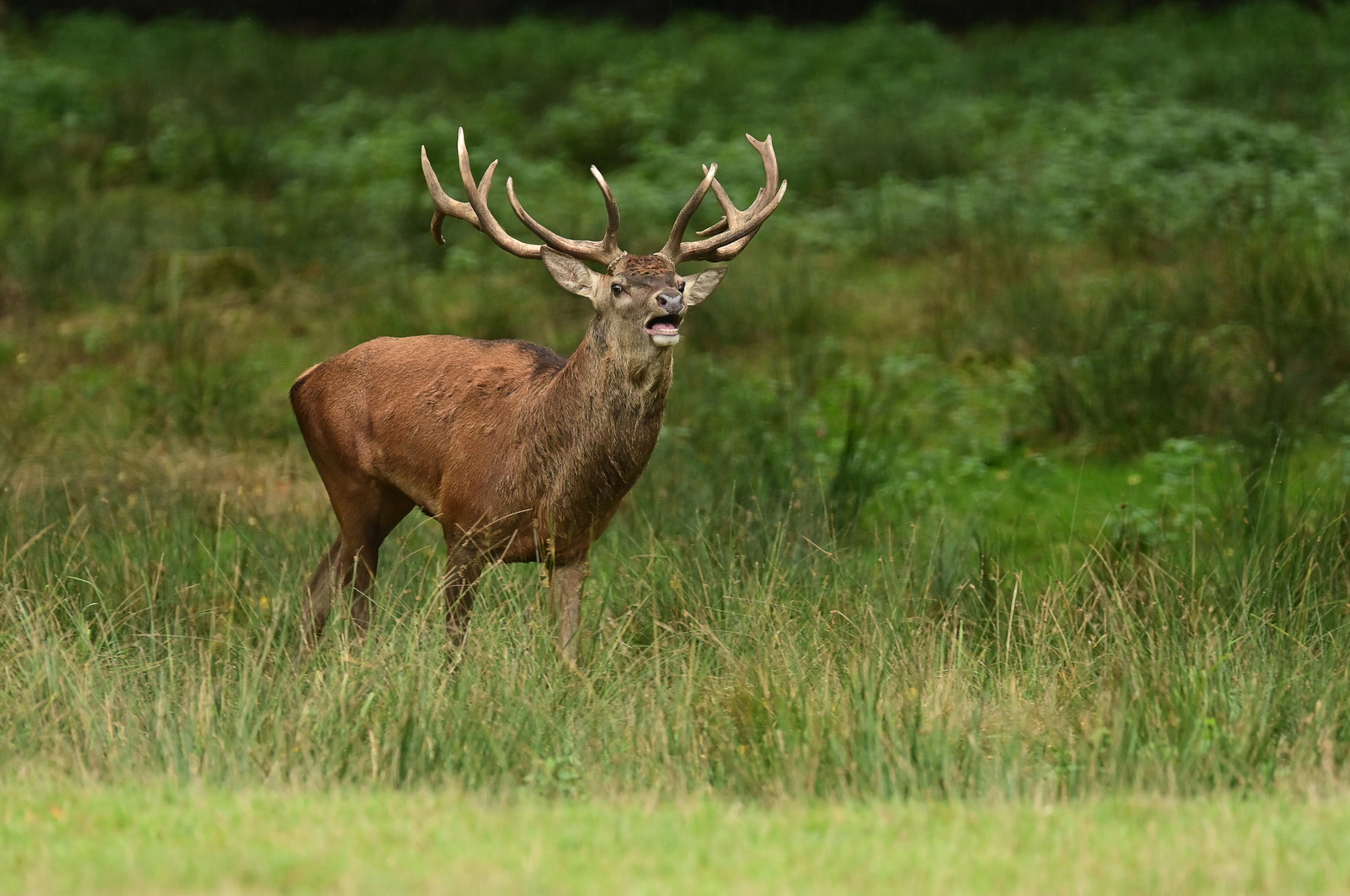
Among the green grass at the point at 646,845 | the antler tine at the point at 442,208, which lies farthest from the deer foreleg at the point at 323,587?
the green grass at the point at 646,845

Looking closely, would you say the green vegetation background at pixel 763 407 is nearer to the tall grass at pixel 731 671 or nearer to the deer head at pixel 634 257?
the tall grass at pixel 731 671

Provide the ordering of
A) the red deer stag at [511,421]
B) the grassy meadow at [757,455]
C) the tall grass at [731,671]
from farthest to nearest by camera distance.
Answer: the red deer stag at [511,421]
the tall grass at [731,671]
the grassy meadow at [757,455]

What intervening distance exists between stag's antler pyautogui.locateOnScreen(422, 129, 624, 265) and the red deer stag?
0.03ft

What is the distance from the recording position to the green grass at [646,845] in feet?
13.6

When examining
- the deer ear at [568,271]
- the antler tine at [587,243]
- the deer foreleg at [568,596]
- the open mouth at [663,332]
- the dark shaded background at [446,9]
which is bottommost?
the deer foreleg at [568,596]

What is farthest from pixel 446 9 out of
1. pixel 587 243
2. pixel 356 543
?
pixel 587 243

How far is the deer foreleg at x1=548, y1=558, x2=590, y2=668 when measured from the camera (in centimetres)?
658

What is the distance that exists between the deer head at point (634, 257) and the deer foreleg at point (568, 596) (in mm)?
840

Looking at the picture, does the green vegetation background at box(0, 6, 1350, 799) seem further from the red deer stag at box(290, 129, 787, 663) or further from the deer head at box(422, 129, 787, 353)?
the deer head at box(422, 129, 787, 353)

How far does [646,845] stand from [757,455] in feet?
15.4

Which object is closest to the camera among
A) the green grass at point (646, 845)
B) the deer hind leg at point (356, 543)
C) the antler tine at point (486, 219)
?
the green grass at point (646, 845)

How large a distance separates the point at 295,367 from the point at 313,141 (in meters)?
5.53

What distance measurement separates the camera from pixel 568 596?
6730 mm

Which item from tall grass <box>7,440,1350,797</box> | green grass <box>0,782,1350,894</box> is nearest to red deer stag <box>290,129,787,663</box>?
tall grass <box>7,440,1350,797</box>
